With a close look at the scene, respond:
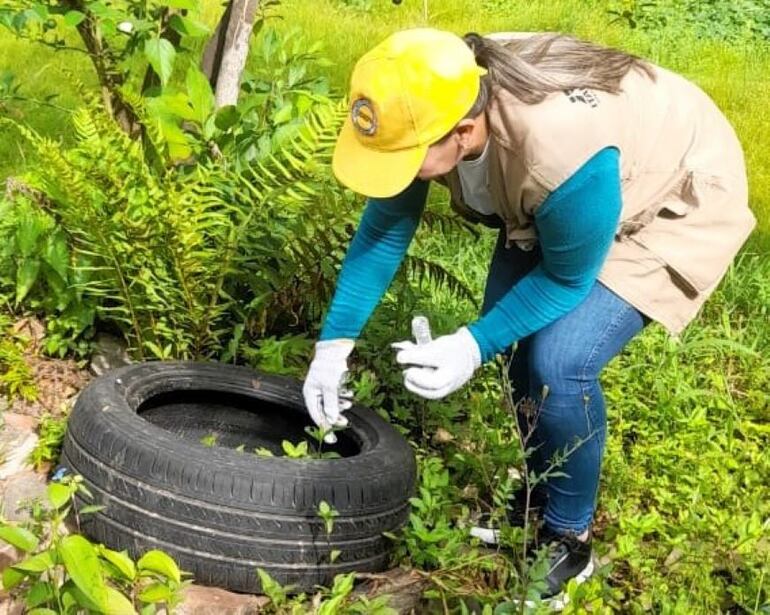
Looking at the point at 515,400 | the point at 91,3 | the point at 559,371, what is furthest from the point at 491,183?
the point at 91,3

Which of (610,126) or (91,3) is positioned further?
(91,3)

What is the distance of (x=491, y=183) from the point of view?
8.93 ft

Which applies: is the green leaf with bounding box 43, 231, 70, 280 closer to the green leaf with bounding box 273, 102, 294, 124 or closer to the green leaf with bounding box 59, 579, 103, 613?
the green leaf with bounding box 273, 102, 294, 124

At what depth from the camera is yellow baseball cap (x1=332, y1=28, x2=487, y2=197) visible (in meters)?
2.38

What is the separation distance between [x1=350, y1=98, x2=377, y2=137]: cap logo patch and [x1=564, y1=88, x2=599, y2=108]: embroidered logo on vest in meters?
0.45

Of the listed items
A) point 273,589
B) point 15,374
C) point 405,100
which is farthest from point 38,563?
point 15,374

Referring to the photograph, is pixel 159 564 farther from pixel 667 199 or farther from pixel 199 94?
pixel 199 94

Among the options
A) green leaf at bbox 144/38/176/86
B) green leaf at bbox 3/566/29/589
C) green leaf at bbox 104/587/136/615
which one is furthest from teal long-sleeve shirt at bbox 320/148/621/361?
green leaf at bbox 144/38/176/86

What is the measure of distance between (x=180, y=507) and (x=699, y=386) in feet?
7.54

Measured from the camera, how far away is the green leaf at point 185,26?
4.21 m

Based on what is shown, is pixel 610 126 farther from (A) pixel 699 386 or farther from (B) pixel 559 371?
(A) pixel 699 386

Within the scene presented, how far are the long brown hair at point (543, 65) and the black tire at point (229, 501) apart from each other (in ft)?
3.49

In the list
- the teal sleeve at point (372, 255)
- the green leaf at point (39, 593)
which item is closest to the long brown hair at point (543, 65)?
the teal sleeve at point (372, 255)

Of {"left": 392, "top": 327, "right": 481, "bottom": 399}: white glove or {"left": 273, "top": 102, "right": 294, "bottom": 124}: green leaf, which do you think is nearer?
{"left": 392, "top": 327, "right": 481, "bottom": 399}: white glove
